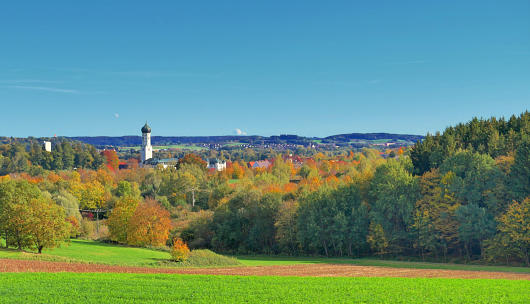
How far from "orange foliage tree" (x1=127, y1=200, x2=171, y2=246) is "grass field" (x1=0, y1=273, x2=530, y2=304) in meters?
35.6

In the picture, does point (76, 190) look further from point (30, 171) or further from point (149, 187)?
point (30, 171)

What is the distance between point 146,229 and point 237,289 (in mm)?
43106

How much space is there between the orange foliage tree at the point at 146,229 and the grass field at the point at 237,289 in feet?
117

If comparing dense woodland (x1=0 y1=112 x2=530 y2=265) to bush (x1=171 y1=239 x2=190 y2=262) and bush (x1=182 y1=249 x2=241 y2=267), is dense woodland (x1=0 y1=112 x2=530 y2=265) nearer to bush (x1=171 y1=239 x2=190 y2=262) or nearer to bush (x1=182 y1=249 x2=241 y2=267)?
bush (x1=171 y1=239 x2=190 y2=262)

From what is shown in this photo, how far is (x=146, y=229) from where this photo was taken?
67.6 m

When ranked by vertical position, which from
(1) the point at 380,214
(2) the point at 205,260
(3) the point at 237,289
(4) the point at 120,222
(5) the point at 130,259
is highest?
(3) the point at 237,289

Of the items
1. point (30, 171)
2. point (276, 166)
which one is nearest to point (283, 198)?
point (276, 166)

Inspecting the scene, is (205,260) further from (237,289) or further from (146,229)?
(237,289)

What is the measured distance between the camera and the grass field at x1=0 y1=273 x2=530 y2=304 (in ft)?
80.5

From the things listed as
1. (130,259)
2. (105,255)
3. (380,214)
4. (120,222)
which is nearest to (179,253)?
(130,259)

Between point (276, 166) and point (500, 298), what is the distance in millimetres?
115891

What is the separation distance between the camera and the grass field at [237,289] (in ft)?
80.5

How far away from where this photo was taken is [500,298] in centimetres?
2564

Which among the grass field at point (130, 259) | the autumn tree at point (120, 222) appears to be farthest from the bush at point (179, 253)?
the autumn tree at point (120, 222)
